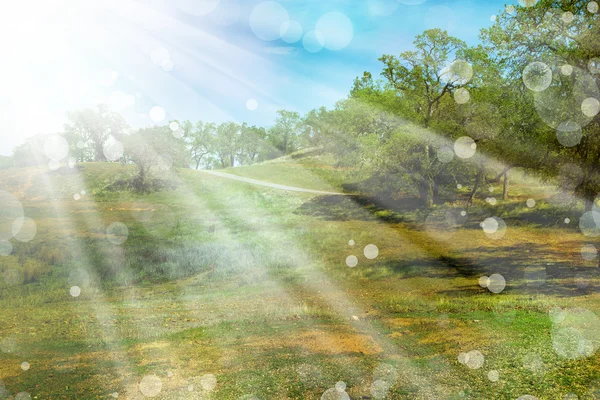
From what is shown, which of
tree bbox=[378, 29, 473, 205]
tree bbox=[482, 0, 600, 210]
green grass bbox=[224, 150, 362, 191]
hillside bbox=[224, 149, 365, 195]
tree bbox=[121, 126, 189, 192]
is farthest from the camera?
green grass bbox=[224, 150, 362, 191]

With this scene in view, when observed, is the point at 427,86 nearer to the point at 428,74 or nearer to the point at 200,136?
the point at 428,74

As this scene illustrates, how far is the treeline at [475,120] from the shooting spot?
61.4ft

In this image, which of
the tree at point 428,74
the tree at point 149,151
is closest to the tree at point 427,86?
the tree at point 428,74

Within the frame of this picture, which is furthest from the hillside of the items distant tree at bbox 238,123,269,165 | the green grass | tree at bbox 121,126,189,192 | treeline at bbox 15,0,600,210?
distant tree at bbox 238,123,269,165

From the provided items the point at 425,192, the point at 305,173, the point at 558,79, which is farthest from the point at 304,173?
the point at 558,79

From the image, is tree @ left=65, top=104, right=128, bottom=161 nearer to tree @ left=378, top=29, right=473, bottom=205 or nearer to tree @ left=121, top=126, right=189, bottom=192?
tree @ left=121, top=126, right=189, bottom=192

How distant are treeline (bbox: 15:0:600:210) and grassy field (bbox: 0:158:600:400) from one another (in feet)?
15.9

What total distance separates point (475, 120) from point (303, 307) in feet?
76.0

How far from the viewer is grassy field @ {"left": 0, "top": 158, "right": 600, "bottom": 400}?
9992mm

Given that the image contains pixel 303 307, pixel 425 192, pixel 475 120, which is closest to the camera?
pixel 303 307

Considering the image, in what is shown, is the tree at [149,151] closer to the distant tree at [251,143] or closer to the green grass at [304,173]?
the green grass at [304,173]

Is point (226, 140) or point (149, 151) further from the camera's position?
point (226, 140)

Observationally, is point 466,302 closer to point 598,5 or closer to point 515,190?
point 598,5

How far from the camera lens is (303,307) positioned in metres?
16.5
